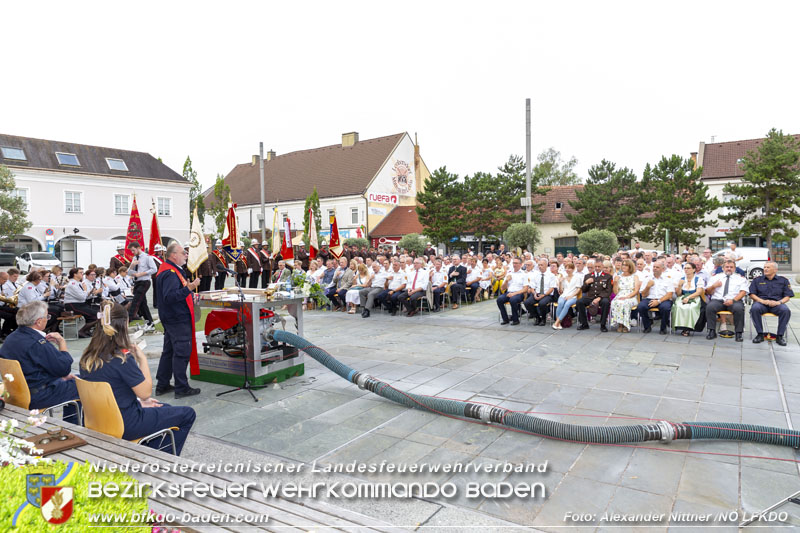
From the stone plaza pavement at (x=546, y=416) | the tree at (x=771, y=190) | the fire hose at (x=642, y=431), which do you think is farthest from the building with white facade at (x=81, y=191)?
the tree at (x=771, y=190)

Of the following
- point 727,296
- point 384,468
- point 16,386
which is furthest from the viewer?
point 727,296

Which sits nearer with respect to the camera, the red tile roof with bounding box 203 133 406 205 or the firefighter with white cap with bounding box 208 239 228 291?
the firefighter with white cap with bounding box 208 239 228 291

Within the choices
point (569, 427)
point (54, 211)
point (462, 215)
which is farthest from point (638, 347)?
point (54, 211)

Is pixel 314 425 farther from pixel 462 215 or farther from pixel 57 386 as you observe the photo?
pixel 462 215

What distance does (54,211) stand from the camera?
33594mm

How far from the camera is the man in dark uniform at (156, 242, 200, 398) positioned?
5.84 m

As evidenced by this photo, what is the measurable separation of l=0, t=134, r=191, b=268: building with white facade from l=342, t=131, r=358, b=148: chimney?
1582 centimetres

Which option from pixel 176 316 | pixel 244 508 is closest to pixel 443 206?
pixel 176 316

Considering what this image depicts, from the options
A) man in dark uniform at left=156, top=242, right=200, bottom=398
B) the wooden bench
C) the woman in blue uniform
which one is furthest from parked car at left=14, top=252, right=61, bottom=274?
the wooden bench

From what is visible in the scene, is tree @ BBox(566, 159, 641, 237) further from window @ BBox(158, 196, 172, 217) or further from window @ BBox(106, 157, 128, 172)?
window @ BBox(106, 157, 128, 172)

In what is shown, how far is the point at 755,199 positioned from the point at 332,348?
31944mm

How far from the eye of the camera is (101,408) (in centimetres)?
338

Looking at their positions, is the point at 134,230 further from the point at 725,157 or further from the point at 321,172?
the point at 725,157

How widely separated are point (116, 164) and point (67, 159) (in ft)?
10.3
